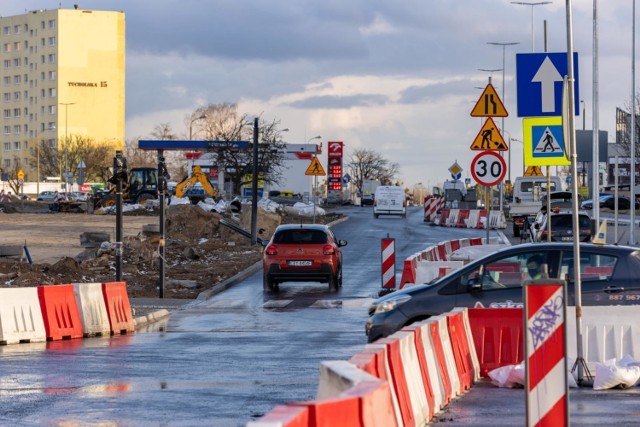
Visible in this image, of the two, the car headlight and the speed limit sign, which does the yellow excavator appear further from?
the car headlight

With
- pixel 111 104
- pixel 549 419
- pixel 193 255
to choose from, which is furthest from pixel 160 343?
pixel 111 104

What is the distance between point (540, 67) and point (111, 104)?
15648 cm

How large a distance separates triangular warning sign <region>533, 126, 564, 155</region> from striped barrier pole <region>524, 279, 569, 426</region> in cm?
1021

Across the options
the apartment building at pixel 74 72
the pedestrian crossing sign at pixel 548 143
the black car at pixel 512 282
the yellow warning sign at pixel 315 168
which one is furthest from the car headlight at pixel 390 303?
the apartment building at pixel 74 72

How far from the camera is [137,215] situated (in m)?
69.8

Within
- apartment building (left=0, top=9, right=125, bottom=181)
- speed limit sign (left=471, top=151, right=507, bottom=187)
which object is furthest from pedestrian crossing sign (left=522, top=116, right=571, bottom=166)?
apartment building (left=0, top=9, right=125, bottom=181)

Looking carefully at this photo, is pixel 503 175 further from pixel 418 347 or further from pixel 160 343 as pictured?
pixel 418 347

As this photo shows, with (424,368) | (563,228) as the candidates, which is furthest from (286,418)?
(563,228)

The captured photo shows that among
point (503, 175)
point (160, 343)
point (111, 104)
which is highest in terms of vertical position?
point (111, 104)

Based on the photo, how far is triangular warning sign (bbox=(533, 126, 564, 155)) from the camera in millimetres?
19469

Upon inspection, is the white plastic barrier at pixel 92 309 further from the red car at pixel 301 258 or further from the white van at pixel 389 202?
the white van at pixel 389 202

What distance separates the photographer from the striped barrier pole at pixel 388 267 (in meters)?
28.8

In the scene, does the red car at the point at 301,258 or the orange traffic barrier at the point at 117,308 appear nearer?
the orange traffic barrier at the point at 117,308

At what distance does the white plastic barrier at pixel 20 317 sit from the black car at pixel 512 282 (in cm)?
634
